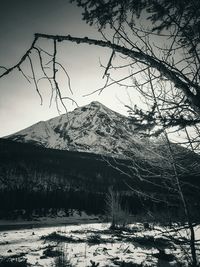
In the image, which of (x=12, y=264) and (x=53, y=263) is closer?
(x=12, y=264)

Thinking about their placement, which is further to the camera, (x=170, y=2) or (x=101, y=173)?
(x=101, y=173)

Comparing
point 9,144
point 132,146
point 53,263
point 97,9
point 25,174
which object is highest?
point 9,144

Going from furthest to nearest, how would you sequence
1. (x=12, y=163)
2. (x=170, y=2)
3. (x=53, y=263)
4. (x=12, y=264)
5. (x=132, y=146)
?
(x=12, y=163)
(x=53, y=263)
(x=12, y=264)
(x=132, y=146)
(x=170, y=2)

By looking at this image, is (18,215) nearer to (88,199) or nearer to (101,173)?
(88,199)

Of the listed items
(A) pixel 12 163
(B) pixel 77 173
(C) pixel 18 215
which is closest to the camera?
Result: (C) pixel 18 215

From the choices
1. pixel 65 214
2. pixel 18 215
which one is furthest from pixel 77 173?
pixel 18 215

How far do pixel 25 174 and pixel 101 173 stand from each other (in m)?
35.6

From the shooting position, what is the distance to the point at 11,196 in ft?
208

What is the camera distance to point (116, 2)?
2631 millimetres

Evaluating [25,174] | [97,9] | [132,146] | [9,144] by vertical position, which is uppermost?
[9,144]

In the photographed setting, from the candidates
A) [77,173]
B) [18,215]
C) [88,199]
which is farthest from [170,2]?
[77,173]

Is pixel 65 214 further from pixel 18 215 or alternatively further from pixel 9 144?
pixel 9 144

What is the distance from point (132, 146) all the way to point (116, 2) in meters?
2.71

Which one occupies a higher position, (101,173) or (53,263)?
(101,173)
